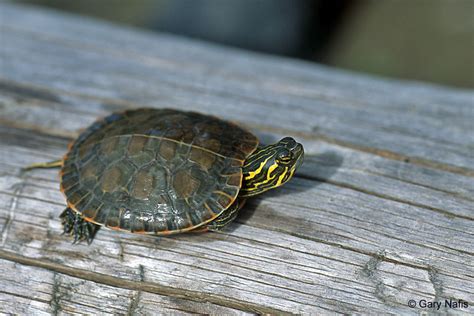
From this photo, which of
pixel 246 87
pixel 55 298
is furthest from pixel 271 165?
pixel 246 87

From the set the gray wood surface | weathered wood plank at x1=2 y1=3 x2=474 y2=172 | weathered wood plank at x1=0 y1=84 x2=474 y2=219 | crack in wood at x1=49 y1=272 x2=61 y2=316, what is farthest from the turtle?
weathered wood plank at x1=2 y1=3 x2=474 y2=172

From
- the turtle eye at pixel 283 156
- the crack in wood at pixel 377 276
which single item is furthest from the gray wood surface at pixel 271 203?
the turtle eye at pixel 283 156

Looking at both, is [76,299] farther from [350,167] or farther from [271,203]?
[350,167]

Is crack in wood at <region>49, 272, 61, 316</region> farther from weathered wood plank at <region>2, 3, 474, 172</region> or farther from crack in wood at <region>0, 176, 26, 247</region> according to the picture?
weathered wood plank at <region>2, 3, 474, 172</region>

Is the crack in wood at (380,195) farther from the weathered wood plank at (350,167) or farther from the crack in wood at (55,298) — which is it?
the crack in wood at (55,298)

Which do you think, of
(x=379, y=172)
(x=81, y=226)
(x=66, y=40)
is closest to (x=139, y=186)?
(x=81, y=226)

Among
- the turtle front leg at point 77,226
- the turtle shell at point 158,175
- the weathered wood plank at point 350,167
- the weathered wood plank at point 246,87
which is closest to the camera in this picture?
the turtle shell at point 158,175
